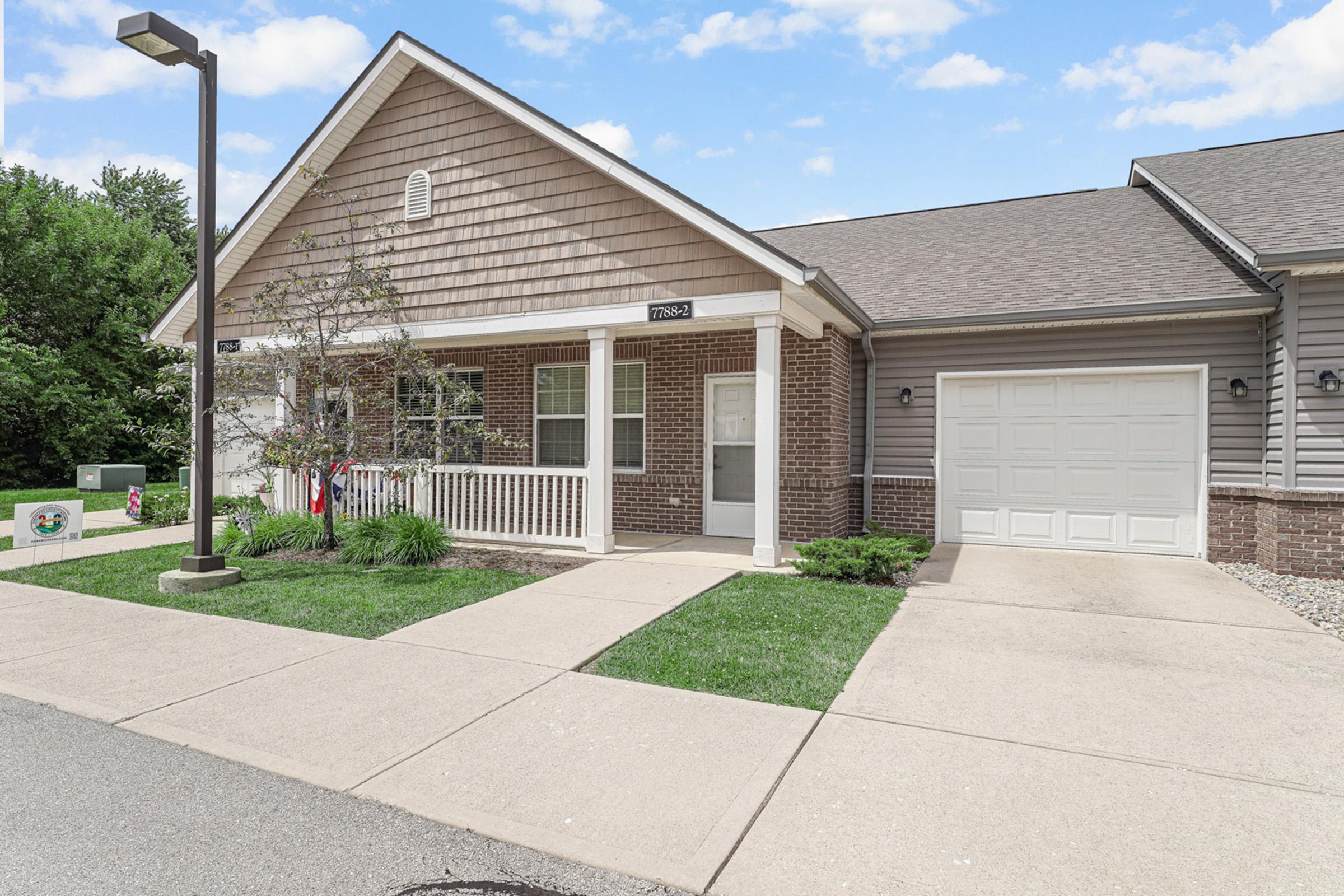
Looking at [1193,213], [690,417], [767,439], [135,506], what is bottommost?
[135,506]

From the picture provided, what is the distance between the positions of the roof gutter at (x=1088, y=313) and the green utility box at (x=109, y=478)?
53.5 ft

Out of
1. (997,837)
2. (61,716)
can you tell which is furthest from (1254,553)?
(61,716)

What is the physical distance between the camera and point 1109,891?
7.73 ft

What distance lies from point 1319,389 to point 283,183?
12237 mm

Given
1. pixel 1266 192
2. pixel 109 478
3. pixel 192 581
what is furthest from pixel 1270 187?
pixel 109 478

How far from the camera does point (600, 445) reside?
332 inches

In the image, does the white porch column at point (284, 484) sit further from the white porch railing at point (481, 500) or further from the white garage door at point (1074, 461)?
the white garage door at point (1074, 461)

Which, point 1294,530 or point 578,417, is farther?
point 578,417

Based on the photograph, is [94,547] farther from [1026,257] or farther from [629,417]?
[1026,257]

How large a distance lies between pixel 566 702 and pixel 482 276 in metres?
6.43

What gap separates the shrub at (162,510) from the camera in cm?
1105

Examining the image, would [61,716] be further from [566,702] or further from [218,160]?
[218,160]

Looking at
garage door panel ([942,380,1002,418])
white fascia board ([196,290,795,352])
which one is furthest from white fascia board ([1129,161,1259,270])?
white fascia board ([196,290,795,352])

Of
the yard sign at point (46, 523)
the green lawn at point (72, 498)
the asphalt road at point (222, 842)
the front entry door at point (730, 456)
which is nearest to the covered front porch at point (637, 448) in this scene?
the front entry door at point (730, 456)
